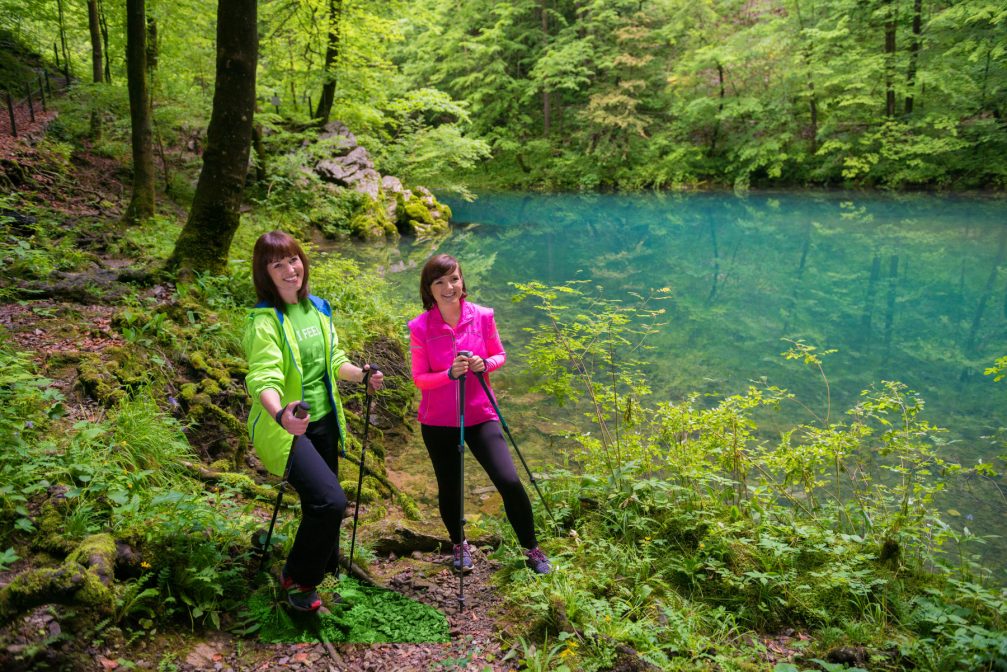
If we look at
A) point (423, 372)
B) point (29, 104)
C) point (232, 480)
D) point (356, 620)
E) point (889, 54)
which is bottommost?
point (356, 620)

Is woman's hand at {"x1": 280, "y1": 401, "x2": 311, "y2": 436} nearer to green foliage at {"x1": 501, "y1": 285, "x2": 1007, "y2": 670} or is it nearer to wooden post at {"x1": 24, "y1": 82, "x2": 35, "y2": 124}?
green foliage at {"x1": 501, "y1": 285, "x2": 1007, "y2": 670}

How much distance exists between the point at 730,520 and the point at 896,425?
3898 mm

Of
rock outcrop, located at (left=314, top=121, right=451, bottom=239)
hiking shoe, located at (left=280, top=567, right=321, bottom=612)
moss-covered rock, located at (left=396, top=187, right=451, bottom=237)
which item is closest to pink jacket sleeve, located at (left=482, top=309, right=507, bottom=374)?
hiking shoe, located at (left=280, top=567, right=321, bottom=612)

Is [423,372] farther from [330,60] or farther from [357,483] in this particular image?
[330,60]

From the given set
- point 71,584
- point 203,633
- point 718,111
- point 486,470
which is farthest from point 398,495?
point 718,111

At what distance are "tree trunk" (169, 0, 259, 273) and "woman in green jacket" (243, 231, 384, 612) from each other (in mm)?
3374

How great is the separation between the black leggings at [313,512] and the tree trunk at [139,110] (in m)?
7.39

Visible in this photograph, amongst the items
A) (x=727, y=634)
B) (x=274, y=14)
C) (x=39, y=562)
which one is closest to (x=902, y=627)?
(x=727, y=634)

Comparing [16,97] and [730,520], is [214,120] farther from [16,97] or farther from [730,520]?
[16,97]

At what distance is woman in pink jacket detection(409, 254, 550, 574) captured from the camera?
329 cm

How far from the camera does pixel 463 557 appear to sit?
348 centimetres

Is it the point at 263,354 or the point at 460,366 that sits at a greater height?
the point at 263,354

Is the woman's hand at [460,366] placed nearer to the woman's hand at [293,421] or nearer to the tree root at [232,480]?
the woman's hand at [293,421]

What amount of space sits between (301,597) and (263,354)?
1.16m
